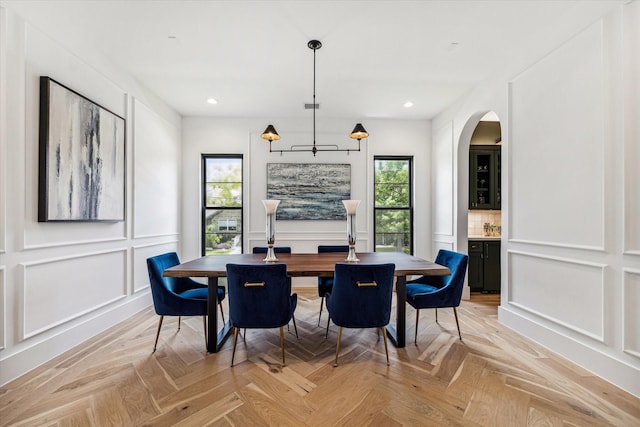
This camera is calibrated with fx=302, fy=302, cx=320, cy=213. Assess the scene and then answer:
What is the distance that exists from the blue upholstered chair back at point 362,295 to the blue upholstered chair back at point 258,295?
0.42 m

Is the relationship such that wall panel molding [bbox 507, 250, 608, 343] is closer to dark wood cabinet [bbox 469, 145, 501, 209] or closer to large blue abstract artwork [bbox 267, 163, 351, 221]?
dark wood cabinet [bbox 469, 145, 501, 209]

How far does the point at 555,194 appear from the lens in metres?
2.58

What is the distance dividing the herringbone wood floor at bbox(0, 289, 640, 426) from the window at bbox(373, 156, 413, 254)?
2.33 m

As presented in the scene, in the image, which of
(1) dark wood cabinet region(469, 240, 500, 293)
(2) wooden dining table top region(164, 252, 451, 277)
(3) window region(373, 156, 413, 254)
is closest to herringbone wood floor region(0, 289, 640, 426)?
(2) wooden dining table top region(164, 252, 451, 277)

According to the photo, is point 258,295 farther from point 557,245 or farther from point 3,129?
point 557,245

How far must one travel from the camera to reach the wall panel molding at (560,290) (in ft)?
7.28

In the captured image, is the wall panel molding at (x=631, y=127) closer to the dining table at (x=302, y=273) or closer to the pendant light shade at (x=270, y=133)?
the dining table at (x=302, y=273)

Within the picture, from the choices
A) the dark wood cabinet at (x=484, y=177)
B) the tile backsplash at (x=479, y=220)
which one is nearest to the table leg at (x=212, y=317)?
the dark wood cabinet at (x=484, y=177)

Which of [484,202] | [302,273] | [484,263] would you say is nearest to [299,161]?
[302,273]

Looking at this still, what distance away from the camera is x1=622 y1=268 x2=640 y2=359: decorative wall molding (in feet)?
6.46

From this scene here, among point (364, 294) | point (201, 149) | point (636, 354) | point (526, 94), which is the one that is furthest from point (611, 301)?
point (201, 149)

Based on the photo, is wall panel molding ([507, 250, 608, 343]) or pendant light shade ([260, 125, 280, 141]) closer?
wall panel molding ([507, 250, 608, 343])

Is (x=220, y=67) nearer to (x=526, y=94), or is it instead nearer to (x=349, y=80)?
(x=349, y=80)

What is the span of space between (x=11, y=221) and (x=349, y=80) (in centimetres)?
337
